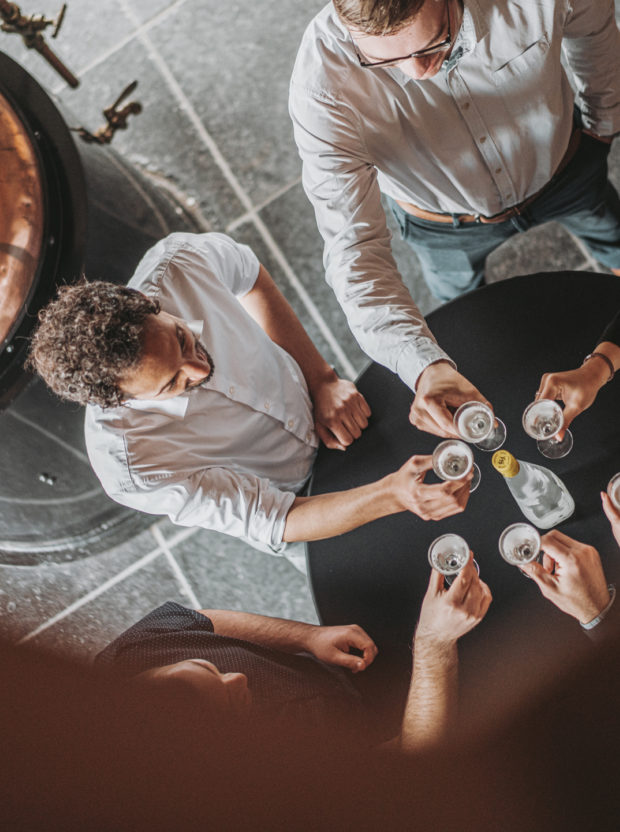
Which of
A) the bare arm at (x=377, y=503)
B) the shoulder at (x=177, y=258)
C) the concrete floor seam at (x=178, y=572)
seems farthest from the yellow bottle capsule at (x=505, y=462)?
the concrete floor seam at (x=178, y=572)

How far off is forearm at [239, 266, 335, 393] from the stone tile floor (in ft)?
2.22

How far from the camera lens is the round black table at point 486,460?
4.86ft

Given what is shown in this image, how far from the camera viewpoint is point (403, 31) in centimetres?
125

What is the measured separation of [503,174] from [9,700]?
155 cm

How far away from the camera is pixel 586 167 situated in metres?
1.79

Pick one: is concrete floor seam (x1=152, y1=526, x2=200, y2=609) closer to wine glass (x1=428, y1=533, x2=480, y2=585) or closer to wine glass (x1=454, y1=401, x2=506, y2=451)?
wine glass (x1=428, y1=533, x2=480, y2=585)

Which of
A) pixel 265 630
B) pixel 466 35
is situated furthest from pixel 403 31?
pixel 265 630

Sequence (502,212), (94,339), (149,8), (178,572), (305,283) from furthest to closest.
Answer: (149,8) → (305,283) → (178,572) → (502,212) → (94,339)

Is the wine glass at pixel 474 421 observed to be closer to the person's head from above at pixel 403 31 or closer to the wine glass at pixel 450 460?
the wine glass at pixel 450 460

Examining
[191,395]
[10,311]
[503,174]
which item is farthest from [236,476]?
[503,174]

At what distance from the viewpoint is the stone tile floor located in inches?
102

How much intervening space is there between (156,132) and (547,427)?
230 centimetres

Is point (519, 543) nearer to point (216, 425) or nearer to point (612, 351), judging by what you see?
point (612, 351)

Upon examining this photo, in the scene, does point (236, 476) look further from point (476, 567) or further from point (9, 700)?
point (9, 700)
